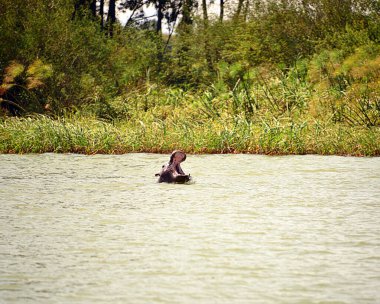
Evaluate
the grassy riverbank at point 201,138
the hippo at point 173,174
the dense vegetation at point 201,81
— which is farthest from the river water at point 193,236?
the dense vegetation at point 201,81

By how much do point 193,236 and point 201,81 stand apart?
17547 millimetres

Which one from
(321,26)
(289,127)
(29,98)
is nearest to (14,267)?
(289,127)

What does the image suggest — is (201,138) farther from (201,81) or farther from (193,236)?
(201,81)

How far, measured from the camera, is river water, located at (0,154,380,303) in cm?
484

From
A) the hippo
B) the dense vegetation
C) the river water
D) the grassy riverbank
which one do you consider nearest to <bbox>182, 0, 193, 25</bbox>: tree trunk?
the dense vegetation

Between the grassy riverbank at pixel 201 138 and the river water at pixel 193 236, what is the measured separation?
7.08ft

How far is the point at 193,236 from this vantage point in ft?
21.3

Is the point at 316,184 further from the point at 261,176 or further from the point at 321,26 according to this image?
the point at 321,26

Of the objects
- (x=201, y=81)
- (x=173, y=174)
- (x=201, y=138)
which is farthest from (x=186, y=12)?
(x=173, y=174)

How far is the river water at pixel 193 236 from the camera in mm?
4840

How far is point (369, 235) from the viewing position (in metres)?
6.46

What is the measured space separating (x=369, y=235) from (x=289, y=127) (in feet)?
27.1

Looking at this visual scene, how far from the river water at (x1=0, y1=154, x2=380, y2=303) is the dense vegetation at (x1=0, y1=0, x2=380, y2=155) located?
9.46ft

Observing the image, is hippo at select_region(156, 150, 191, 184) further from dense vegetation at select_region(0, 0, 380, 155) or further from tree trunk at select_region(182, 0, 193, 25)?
tree trunk at select_region(182, 0, 193, 25)
